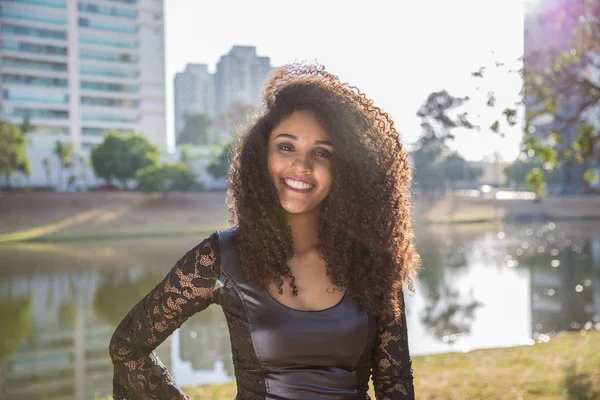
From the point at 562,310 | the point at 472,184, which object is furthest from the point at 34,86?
the point at 562,310

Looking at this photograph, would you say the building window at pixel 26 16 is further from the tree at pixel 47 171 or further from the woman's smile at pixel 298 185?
the woman's smile at pixel 298 185

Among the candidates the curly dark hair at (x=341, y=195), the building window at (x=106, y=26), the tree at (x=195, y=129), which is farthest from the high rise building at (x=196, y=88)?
the curly dark hair at (x=341, y=195)

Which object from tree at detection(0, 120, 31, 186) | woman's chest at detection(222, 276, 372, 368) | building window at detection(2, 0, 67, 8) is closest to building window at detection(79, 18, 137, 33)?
building window at detection(2, 0, 67, 8)

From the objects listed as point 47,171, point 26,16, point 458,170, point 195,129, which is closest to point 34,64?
point 26,16

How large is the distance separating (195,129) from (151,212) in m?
34.6

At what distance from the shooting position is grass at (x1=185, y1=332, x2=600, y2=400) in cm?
516

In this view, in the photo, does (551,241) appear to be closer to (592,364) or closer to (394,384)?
(592,364)

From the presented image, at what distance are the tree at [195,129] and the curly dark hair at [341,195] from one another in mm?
68556

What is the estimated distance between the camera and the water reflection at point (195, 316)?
Result: 759 centimetres

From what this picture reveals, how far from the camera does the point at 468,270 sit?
54.2ft

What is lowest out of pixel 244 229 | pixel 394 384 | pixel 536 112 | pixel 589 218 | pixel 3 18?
pixel 589 218

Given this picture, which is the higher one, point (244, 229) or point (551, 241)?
point (244, 229)

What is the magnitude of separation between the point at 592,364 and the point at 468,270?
35.5 feet

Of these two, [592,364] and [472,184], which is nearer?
[592,364]
